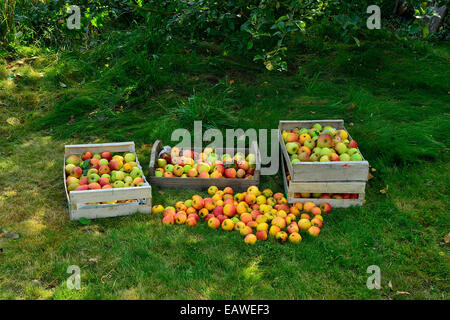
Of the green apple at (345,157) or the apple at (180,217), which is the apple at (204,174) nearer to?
the apple at (180,217)

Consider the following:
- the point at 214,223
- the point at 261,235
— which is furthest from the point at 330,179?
the point at 214,223

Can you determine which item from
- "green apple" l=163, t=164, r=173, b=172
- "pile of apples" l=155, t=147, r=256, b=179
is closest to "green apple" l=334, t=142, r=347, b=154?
"pile of apples" l=155, t=147, r=256, b=179

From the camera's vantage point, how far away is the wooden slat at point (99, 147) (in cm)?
492

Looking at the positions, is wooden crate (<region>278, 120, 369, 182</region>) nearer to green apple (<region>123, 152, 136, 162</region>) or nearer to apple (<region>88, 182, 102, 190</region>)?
green apple (<region>123, 152, 136, 162</region>)

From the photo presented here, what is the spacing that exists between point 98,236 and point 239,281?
1.40m

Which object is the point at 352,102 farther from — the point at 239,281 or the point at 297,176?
the point at 239,281

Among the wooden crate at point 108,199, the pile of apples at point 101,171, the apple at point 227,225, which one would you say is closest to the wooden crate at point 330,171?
the apple at point 227,225

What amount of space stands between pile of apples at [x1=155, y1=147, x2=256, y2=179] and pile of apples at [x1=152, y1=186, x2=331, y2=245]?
12.2 inches

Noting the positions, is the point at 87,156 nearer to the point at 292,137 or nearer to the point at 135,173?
the point at 135,173

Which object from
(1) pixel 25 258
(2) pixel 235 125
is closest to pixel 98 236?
(1) pixel 25 258

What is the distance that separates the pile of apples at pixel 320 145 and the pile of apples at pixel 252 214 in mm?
509

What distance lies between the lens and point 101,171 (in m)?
4.51

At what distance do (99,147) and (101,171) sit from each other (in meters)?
0.56

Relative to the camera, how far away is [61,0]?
5.17 m
